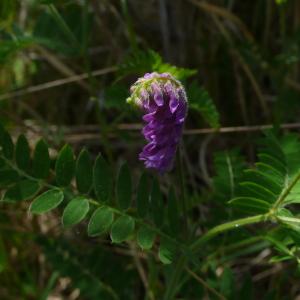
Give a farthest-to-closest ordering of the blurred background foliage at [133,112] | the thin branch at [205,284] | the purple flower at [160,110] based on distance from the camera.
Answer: the blurred background foliage at [133,112], the thin branch at [205,284], the purple flower at [160,110]

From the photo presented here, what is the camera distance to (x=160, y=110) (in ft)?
5.05

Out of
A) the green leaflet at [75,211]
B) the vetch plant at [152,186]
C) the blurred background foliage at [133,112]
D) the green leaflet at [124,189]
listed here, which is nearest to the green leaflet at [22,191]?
the vetch plant at [152,186]

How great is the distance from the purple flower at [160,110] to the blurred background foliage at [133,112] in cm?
55

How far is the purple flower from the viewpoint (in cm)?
150

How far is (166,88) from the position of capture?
1.50 metres

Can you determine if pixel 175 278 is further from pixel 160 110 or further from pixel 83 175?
pixel 160 110

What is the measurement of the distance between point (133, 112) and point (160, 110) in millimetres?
753

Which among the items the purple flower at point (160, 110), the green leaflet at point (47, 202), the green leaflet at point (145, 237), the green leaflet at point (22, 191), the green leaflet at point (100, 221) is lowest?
the green leaflet at point (145, 237)

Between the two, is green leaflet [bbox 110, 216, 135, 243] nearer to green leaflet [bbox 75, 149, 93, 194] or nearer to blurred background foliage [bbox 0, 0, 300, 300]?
green leaflet [bbox 75, 149, 93, 194]

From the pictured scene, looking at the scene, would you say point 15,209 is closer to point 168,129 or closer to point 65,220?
point 65,220

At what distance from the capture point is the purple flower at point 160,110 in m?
1.50

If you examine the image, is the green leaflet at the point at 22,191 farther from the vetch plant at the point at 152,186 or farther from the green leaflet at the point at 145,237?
the green leaflet at the point at 145,237

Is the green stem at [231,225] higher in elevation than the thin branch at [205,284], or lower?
higher

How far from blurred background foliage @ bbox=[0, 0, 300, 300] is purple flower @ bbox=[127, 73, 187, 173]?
1.81 ft
